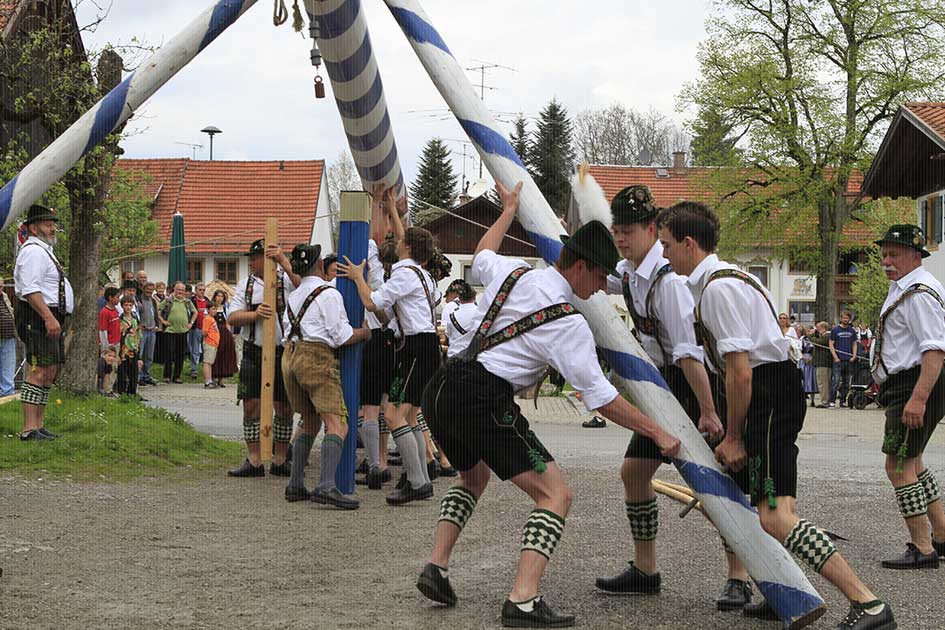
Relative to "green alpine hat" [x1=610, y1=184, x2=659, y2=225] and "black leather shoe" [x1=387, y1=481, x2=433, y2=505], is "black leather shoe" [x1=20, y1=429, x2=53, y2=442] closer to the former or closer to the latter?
"black leather shoe" [x1=387, y1=481, x2=433, y2=505]

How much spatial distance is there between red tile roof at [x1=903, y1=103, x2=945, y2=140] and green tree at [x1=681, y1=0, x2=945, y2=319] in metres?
6.89

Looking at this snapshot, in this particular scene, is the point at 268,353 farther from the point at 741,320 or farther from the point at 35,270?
the point at 741,320

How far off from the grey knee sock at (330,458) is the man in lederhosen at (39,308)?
3.03 metres

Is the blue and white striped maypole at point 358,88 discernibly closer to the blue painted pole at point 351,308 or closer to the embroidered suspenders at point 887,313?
the blue painted pole at point 351,308

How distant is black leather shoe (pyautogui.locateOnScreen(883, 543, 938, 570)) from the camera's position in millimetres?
6920

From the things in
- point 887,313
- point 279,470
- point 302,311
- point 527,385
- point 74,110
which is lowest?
point 279,470

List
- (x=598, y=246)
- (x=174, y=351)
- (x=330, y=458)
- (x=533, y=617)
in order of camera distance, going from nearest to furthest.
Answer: (x=533, y=617)
(x=598, y=246)
(x=330, y=458)
(x=174, y=351)

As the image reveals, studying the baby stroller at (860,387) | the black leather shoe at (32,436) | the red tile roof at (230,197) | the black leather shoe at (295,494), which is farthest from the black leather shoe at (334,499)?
the red tile roof at (230,197)

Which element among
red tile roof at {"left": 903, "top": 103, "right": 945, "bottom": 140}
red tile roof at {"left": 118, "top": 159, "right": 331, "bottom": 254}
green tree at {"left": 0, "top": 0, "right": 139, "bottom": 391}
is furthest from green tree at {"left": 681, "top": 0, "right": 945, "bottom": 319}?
green tree at {"left": 0, "top": 0, "right": 139, "bottom": 391}

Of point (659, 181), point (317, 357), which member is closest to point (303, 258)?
point (317, 357)

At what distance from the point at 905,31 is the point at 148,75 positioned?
3606cm

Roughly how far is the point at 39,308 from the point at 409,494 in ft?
12.3

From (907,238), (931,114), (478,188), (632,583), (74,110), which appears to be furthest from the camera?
(478,188)

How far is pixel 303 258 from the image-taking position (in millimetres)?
9062
